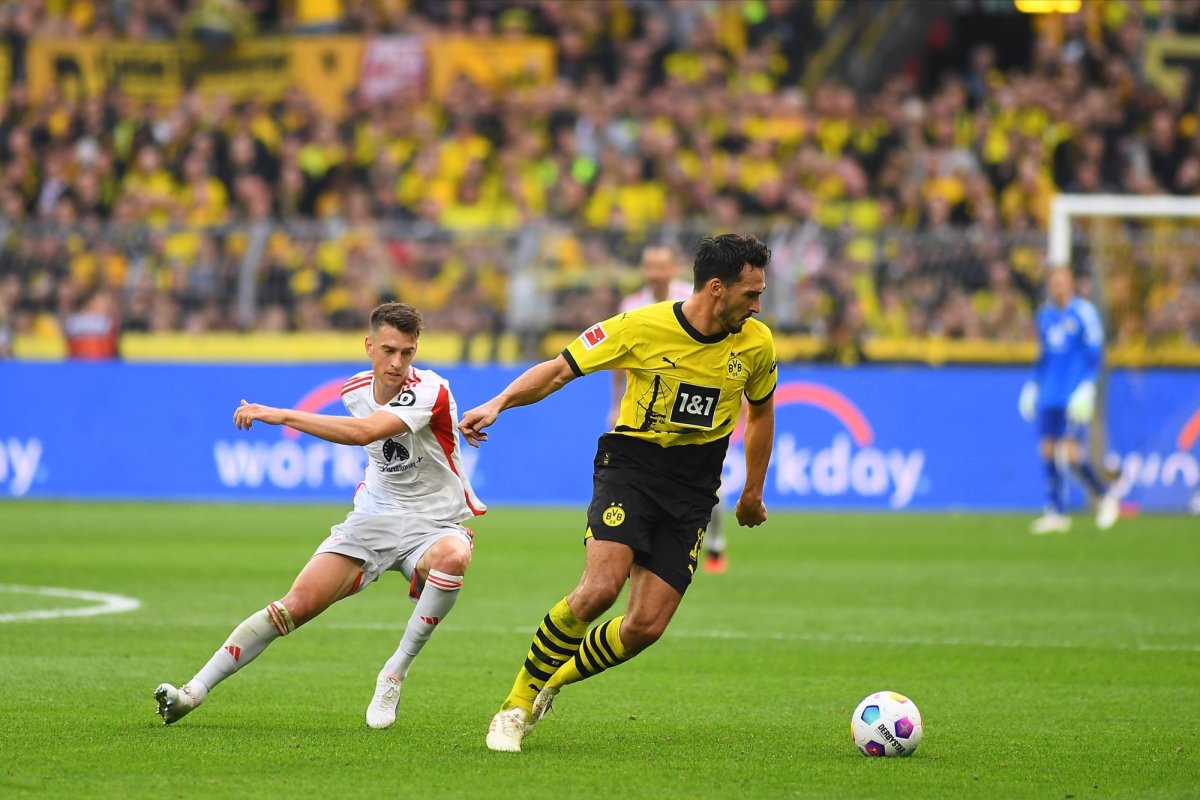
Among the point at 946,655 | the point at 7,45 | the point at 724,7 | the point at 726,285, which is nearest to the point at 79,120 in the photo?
the point at 7,45

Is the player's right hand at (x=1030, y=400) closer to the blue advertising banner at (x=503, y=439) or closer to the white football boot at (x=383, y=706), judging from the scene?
the blue advertising banner at (x=503, y=439)

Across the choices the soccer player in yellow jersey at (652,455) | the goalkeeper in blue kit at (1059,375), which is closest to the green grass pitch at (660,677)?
the soccer player in yellow jersey at (652,455)

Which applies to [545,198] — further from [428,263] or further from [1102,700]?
[1102,700]

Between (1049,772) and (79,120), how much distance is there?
20707mm

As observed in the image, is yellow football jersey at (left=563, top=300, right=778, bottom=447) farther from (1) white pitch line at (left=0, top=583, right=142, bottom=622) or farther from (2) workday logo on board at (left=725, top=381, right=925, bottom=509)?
(2) workday logo on board at (left=725, top=381, right=925, bottom=509)

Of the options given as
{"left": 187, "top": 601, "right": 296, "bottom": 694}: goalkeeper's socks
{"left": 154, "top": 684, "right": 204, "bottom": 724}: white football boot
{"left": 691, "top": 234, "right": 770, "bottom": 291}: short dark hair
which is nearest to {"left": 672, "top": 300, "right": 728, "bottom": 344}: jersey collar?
{"left": 691, "top": 234, "right": 770, "bottom": 291}: short dark hair

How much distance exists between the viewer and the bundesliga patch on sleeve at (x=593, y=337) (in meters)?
7.43

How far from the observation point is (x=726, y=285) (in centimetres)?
730

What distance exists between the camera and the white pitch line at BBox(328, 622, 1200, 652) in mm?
10789

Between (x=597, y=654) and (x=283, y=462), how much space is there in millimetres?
13514

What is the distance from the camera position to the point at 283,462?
2048 centimetres

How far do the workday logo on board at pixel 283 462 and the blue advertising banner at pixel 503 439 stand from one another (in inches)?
0.6

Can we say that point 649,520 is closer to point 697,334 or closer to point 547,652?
point 547,652

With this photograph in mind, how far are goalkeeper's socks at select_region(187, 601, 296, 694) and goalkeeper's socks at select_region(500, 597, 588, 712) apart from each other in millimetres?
1043
